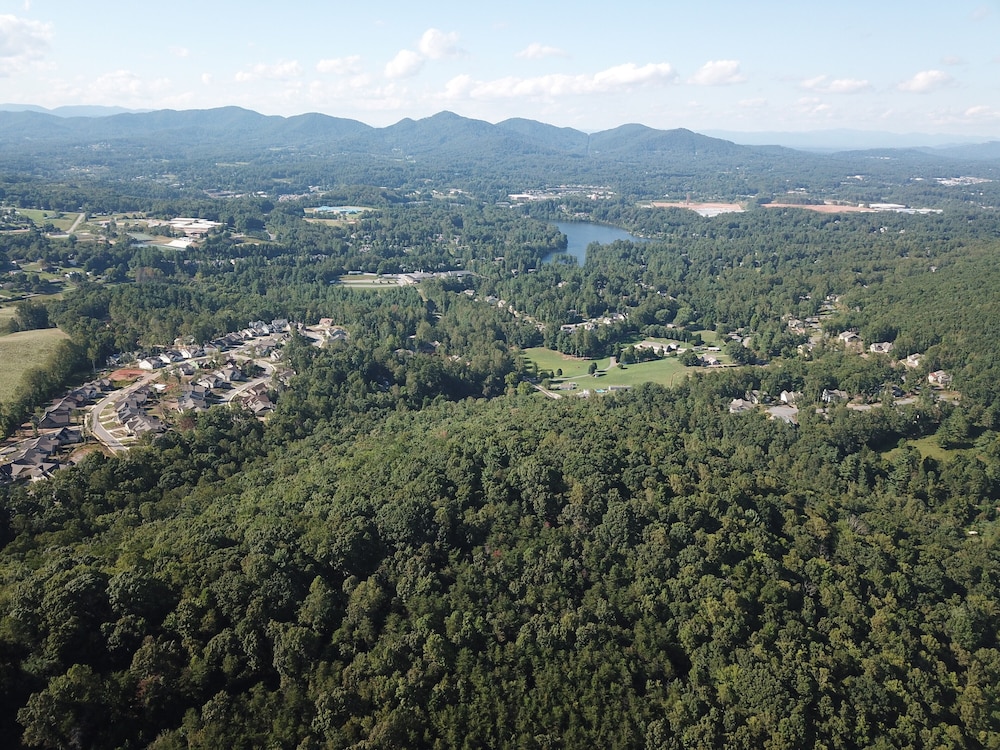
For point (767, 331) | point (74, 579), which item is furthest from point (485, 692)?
point (767, 331)

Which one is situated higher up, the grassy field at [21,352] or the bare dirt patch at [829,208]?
the bare dirt patch at [829,208]

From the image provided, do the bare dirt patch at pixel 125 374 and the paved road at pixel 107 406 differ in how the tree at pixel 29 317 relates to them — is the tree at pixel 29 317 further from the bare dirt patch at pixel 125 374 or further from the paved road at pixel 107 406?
the paved road at pixel 107 406

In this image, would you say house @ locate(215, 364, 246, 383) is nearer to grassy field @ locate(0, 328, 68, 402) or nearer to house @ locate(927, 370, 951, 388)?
grassy field @ locate(0, 328, 68, 402)

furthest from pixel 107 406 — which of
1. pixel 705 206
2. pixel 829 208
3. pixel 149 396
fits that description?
pixel 829 208

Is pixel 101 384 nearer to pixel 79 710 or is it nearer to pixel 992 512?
pixel 79 710

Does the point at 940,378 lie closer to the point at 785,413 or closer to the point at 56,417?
the point at 785,413

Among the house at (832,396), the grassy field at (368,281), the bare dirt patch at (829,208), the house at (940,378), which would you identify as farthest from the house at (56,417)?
the bare dirt patch at (829,208)
